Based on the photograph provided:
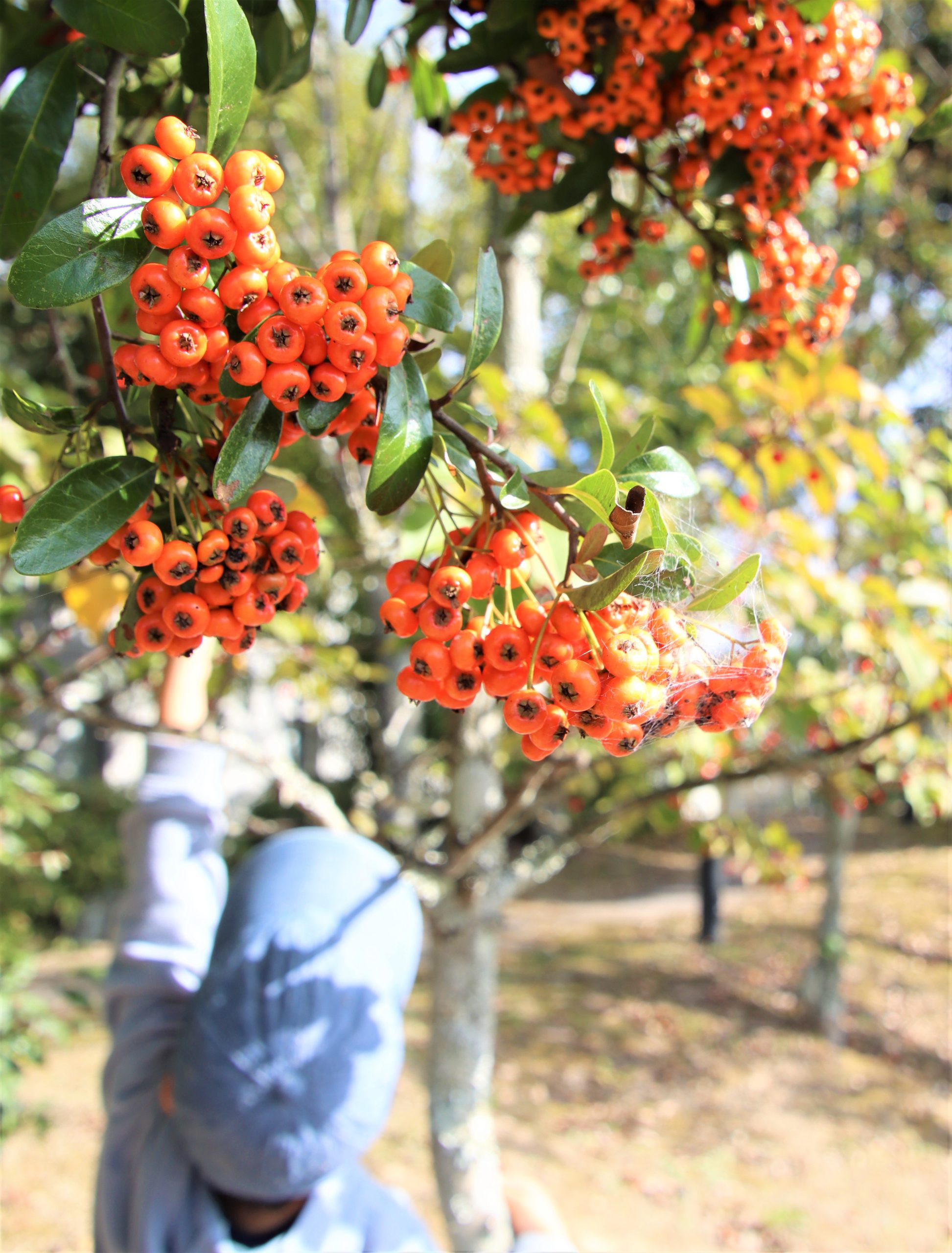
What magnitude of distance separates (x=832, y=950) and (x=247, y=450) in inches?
289

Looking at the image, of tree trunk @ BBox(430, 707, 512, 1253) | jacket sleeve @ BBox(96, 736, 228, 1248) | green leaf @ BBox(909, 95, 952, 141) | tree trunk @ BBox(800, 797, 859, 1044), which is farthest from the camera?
tree trunk @ BBox(800, 797, 859, 1044)

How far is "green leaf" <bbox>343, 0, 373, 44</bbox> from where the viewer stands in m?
1.26

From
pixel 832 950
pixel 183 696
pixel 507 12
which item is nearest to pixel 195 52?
pixel 507 12

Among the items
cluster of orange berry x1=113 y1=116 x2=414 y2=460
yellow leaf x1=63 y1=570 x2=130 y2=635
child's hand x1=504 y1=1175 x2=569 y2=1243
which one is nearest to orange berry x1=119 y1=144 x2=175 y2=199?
cluster of orange berry x1=113 y1=116 x2=414 y2=460

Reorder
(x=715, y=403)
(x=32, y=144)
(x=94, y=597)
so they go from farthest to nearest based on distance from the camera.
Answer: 1. (x=715, y=403)
2. (x=94, y=597)
3. (x=32, y=144)

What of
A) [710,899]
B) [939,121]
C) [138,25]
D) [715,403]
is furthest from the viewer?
[710,899]

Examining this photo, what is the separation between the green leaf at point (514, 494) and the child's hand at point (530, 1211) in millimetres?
2192

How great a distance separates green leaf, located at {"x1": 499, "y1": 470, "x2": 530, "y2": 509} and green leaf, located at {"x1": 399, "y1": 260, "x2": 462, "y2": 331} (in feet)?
0.54

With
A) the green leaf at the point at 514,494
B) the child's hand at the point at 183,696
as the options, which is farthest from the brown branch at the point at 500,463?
the child's hand at the point at 183,696

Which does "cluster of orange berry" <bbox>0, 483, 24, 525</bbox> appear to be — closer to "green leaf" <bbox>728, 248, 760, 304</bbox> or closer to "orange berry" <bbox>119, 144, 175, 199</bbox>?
"orange berry" <bbox>119, 144, 175, 199</bbox>

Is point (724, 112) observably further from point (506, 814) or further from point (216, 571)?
point (506, 814)

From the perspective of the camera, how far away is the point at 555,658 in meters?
0.80

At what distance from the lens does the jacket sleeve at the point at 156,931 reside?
1942mm

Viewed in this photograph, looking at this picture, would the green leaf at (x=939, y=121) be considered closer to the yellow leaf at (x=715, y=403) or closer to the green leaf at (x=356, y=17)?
the green leaf at (x=356, y=17)
